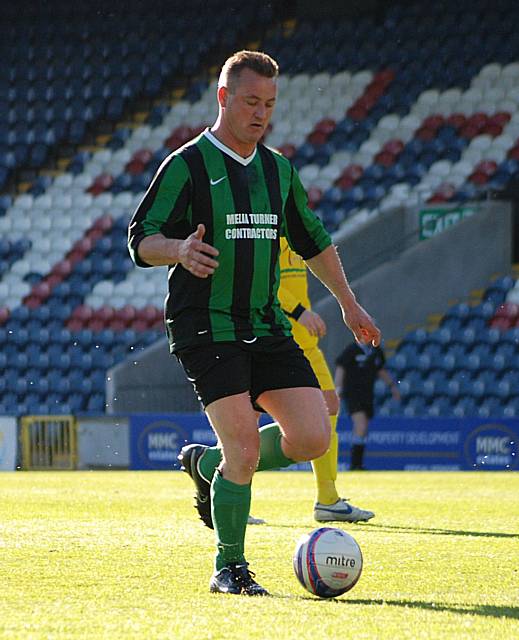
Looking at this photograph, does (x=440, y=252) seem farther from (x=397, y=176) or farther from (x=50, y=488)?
(x=50, y=488)

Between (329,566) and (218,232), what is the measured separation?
1213 mm

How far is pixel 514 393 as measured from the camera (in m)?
16.5

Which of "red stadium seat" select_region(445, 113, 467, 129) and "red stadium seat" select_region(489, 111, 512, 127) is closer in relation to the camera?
"red stadium seat" select_region(489, 111, 512, 127)

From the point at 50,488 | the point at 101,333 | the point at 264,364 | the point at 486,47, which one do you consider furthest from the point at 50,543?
the point at 486,47

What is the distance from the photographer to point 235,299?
15.0 ft

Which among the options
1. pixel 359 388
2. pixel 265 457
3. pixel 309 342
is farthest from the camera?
pixel 359 388

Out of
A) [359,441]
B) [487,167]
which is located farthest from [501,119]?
[359,441]

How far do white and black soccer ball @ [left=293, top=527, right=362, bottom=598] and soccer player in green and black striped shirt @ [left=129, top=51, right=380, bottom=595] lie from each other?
174mm

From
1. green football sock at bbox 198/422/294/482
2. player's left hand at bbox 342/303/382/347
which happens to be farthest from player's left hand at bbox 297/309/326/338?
player's left hand at bbox 342/303/382/347

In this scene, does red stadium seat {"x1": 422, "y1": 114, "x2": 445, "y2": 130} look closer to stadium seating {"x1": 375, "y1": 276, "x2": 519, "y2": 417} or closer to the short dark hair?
stadium seating {"x1": 375, "y1": 276, "x2": 519, "y2": 417}

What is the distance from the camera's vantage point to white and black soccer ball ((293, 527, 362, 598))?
431 cm

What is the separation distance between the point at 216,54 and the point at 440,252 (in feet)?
17.5

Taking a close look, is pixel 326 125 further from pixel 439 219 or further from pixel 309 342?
pixel 309 342

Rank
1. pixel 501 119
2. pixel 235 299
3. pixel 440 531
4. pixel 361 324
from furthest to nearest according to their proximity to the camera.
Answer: pixel 501 119
pixel 440 531
pixel 361 324
pixel 235 299
